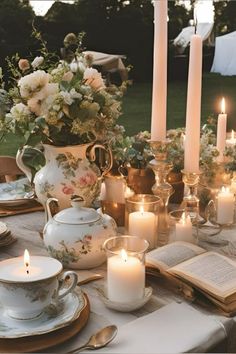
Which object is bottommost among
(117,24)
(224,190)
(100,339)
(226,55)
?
(100,339)

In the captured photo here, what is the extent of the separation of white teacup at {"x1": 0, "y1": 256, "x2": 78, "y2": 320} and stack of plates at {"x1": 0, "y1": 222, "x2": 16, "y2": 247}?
328 millimetres

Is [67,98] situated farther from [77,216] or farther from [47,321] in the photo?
[47,321]

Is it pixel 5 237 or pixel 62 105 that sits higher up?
pixel 62 105

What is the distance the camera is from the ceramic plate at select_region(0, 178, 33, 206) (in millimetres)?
1578

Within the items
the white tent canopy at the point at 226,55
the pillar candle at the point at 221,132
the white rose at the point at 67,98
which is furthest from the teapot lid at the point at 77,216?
the white tent canopy at the point at 226,55

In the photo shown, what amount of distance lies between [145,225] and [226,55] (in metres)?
9.84

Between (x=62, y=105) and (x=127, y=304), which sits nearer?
(x=127, y=304)

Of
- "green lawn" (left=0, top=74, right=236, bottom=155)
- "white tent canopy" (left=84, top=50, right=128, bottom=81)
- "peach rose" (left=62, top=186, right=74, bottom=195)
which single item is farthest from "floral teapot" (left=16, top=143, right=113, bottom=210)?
"white tent canopy" (left=84, top=50, right=128, bottom=81)

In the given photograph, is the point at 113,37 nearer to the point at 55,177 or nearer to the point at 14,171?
the point at 14,171

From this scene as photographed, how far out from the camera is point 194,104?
1.23 metres

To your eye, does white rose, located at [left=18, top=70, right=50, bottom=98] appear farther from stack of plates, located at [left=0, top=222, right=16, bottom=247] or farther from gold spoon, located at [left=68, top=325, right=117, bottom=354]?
gold spoon, located at [left=68, top=325, right=117, bottom=354]

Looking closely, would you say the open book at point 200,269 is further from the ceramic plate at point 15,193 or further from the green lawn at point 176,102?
the green lawn at point 176,102

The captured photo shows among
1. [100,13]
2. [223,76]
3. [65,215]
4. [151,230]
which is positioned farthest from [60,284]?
[223,76]

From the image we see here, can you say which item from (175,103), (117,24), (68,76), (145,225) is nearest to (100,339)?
(145,225)
